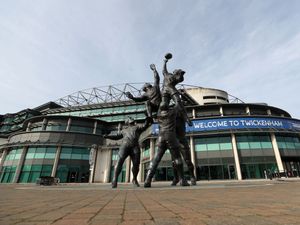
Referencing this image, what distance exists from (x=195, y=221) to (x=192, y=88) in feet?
169

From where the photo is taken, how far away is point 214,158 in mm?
24969

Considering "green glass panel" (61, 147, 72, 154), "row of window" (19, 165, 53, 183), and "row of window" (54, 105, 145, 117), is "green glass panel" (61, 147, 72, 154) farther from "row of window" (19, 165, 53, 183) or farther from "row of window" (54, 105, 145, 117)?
"row of window" (54, 105, 145, 117)

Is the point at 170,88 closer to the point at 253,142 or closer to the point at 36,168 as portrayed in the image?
the point at 253,142

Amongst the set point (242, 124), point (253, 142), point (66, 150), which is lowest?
point (66, 150)

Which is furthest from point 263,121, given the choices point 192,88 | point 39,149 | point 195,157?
point 39,149

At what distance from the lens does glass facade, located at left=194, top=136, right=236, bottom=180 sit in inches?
960

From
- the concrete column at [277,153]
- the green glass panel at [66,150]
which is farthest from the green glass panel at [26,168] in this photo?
the concrete column at [277,153]

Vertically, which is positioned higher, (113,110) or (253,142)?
(113,110)

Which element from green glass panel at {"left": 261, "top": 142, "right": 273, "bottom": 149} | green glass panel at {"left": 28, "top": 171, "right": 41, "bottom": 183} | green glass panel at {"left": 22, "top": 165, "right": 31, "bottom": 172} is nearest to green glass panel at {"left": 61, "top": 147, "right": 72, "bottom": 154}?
green glass panel at {"left": 28, "top": 171, "right": 41, "bottom": 183}

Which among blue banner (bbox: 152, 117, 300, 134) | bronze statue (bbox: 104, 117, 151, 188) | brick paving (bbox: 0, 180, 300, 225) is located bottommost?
brick paving (bbox: 0, 180, 300, 225)

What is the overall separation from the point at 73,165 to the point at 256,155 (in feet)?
97.5

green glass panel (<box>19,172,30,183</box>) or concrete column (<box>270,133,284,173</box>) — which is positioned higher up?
concrete column (<box>270,133,284,173</box>)

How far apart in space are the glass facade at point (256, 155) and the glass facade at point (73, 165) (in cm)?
2652

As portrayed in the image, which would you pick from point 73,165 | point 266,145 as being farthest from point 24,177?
point 266,145
